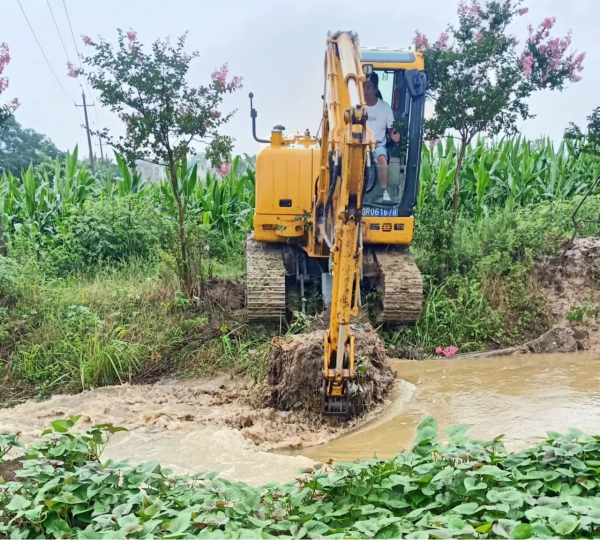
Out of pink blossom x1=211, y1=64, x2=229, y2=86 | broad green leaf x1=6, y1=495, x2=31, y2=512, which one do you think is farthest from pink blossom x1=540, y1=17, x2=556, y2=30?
broad green leaf x1=6, y1=495, x2=31, y2=512

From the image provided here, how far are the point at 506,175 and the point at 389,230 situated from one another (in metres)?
5.89

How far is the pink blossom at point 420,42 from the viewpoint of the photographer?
8992 millimetres

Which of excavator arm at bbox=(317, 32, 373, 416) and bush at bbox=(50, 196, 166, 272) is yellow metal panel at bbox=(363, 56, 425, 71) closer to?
excavator arm at bbox=(317, 32, 373, 416)

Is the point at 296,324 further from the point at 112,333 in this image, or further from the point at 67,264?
the point at 67,264

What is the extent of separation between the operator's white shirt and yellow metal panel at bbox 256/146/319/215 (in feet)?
2.61

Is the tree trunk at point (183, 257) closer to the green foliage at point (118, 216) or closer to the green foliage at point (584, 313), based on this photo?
the green foliage at point (118, 216)

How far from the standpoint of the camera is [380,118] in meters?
7.39

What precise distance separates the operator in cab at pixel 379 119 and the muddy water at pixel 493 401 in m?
2.38

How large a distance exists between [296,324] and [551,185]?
7655 mm

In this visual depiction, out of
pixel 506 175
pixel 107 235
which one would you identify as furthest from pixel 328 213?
pixel 506 175

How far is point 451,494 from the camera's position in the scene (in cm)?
289

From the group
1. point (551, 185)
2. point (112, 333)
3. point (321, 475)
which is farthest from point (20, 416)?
point (551, 185)

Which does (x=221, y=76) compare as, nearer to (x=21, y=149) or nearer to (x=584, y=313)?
(x=584, y=313)

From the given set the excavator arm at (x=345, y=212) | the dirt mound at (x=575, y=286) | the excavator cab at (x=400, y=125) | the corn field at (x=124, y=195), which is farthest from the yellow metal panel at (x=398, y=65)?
the corn field at (x=124, y=195)
